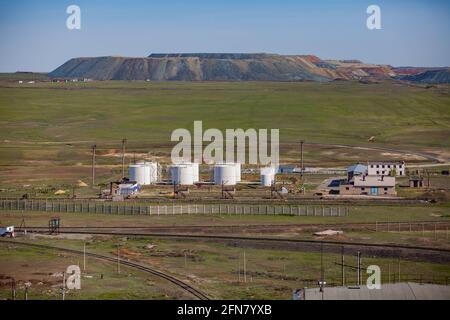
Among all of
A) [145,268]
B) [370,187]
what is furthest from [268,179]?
[145,268]

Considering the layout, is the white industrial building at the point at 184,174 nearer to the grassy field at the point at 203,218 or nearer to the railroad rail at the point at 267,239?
the grassy field at the point at 203,218

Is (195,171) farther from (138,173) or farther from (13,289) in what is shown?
(13,289)

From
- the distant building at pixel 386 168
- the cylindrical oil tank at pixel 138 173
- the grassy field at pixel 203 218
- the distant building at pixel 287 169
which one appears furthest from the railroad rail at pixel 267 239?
the distant building at pixel 287 169

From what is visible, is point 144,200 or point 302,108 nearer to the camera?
point 144,200

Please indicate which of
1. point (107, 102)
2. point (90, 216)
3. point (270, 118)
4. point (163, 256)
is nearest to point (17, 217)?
point (90, 216)

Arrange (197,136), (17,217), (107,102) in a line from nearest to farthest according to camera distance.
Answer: (17,217) → (197,136) → (107,102)
